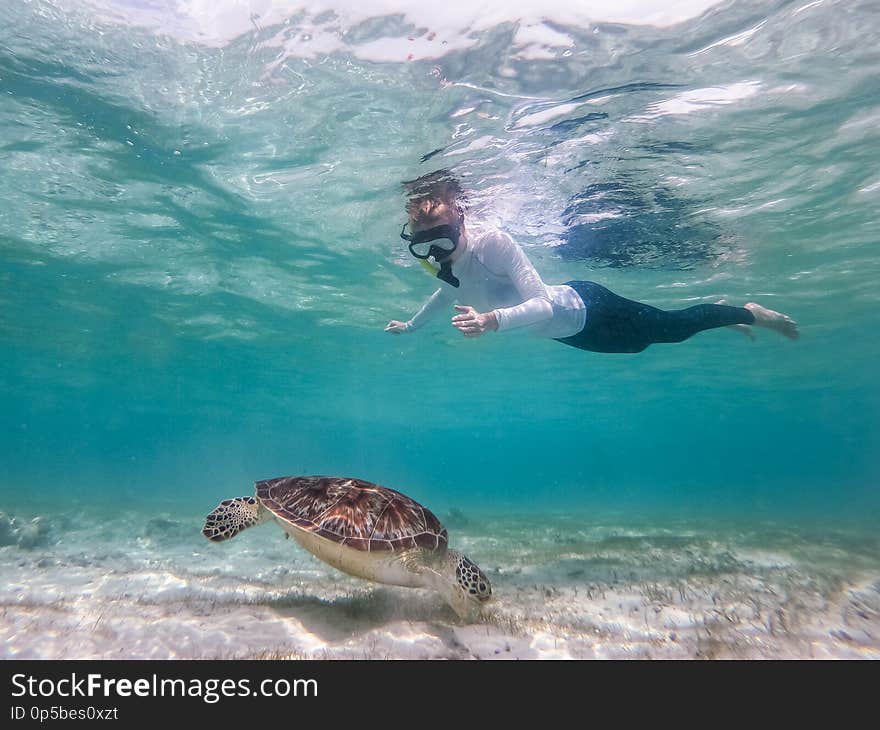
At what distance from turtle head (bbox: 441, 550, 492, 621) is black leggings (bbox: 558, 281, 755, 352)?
15.6 ft

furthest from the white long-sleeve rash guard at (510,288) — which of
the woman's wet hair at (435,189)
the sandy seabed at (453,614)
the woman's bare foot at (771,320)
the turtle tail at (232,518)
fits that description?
the turtle tail at (232,518)

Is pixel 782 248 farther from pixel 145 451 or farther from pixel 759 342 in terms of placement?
pixel 145 451

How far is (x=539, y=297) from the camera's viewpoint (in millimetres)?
6195

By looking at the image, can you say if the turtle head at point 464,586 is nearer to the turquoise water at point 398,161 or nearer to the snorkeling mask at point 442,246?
the snorkeling mask at point 442,246

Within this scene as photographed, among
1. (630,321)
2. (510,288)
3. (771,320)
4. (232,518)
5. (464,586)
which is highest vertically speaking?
(510,288)

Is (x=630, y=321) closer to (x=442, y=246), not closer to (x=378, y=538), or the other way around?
(x=442, y=246)

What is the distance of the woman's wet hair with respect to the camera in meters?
11.4

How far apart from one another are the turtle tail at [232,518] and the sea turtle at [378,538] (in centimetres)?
1

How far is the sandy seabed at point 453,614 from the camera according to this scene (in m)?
4.04

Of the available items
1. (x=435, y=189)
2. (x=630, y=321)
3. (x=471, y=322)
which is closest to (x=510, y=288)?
(x=630, y=321)

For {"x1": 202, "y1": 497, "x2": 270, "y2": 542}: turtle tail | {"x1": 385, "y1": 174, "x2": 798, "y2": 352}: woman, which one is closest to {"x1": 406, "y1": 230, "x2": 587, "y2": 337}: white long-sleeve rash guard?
{"x1": 385, "y1": 174, "x2": 798, "y2": 352}: woman

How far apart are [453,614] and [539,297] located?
4.03 metres

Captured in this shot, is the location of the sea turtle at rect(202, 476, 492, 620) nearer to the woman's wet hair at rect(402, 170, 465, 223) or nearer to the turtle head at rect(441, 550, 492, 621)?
the turtle head at rect(441, 550, 492, 621)
